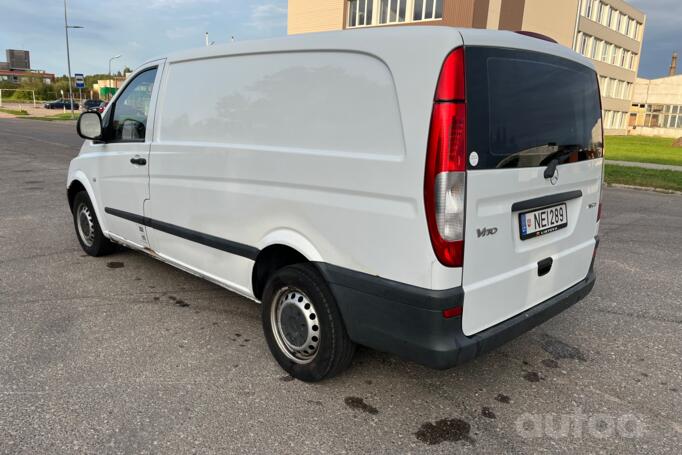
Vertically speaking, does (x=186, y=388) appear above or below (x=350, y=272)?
below

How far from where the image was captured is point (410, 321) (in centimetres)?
238

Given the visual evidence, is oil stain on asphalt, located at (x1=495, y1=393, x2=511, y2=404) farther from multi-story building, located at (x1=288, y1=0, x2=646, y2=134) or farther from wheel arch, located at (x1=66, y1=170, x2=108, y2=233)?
multi-story building, located at (x1=288, y1=0, x2=646, y2=134)

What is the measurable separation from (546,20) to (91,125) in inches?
1695

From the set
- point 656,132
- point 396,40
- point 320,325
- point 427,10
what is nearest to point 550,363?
point 320,325

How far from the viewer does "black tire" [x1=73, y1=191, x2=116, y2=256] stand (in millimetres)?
5078

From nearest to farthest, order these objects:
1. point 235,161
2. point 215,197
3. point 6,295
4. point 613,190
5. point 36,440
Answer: point 36,440 → point 235,161 → point 215,197 → point 6,295 → point 613,190

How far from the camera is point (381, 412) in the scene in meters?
2.73

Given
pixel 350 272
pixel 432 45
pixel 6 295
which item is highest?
pixel 432 45

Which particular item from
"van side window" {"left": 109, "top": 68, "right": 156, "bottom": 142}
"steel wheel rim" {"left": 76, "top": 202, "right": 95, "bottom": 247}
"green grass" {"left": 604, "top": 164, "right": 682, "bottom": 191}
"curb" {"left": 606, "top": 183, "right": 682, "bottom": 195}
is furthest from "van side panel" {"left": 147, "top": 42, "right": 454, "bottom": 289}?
"green grass" {"left": 604, "top": 164, "right": 682, "bottom": 191}

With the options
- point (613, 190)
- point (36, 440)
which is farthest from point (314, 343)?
point (613, 190)

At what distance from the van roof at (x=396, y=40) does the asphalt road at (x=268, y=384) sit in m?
1.86

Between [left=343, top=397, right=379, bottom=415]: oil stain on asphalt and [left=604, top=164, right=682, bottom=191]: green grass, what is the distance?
1158cm

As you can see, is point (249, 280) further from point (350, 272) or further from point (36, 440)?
point (36, 440)

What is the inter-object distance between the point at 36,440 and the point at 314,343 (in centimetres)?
143
